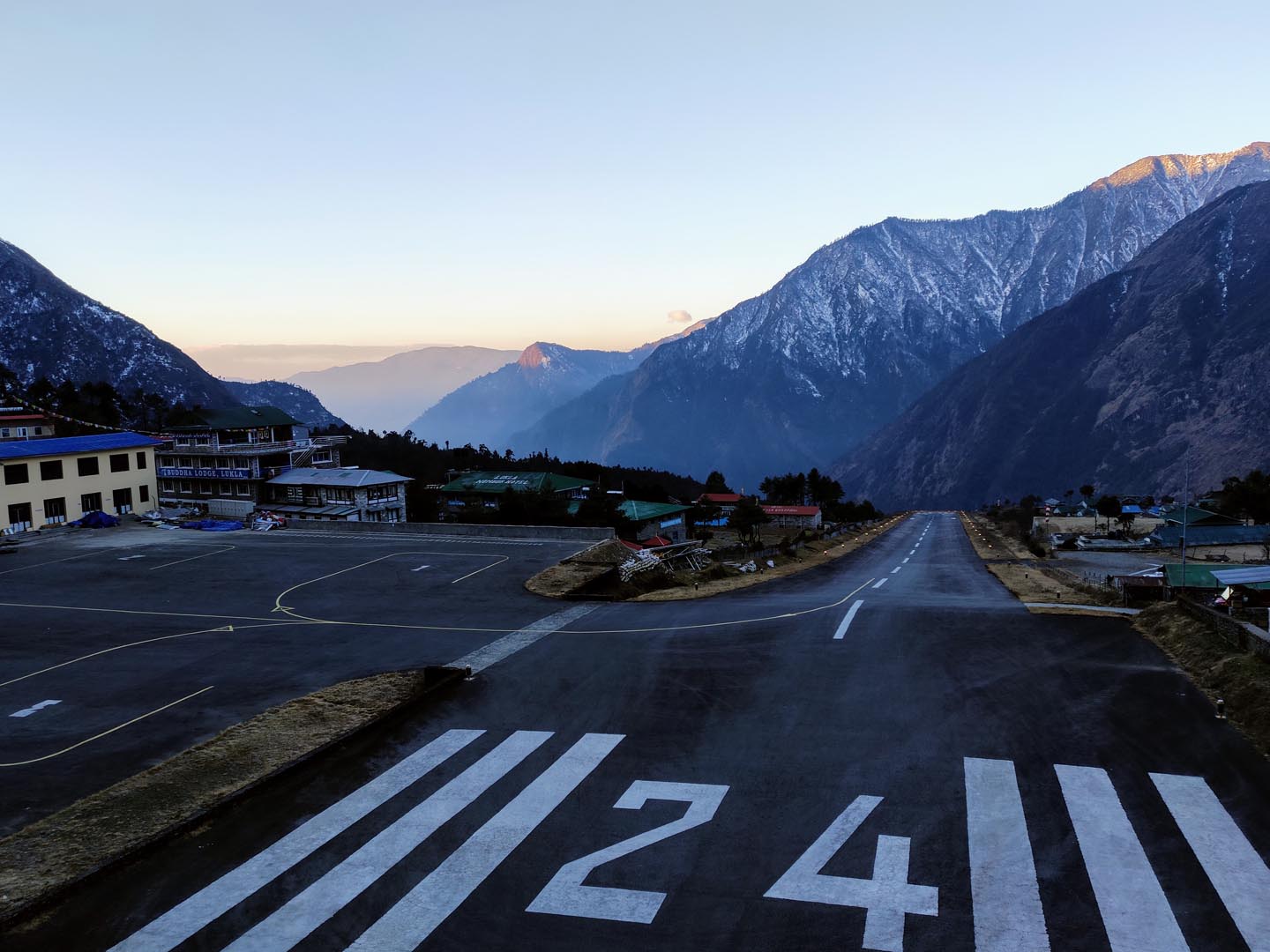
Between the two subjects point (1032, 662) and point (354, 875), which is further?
point (1032, 662)

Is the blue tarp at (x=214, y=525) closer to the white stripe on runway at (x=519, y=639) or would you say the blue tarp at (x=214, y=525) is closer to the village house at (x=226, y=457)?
the village house at (x=226, y=457)

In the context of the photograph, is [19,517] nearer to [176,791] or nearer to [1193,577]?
[176,791]

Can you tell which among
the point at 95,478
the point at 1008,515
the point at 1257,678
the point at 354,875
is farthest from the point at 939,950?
the point at 1008,515

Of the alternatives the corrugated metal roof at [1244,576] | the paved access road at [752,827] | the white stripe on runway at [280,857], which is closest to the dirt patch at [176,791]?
the paved access road at [752,827]

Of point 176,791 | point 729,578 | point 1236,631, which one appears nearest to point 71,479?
point 729,578

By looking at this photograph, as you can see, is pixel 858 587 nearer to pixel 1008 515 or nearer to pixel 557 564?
pixel 557 564

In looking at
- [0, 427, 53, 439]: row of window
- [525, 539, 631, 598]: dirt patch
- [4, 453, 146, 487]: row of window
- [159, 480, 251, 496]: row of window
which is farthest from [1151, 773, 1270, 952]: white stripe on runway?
[0, 427, 53, 439]: row of window
